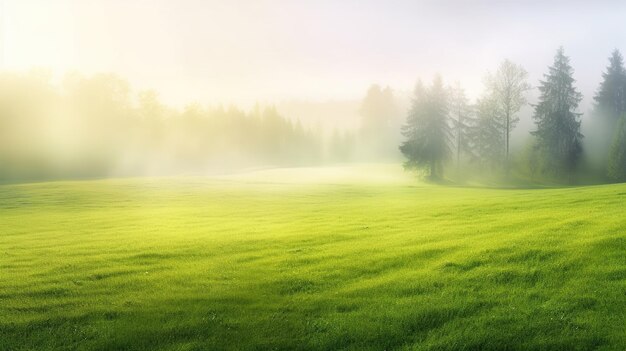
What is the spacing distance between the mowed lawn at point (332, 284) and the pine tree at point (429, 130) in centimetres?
4341

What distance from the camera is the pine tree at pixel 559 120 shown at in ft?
233

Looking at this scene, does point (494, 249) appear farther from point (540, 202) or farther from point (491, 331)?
point (540, 202)

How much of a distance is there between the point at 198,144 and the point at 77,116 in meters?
27.8

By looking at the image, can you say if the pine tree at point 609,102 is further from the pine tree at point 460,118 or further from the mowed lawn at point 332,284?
the mowed lawn at point 332,284

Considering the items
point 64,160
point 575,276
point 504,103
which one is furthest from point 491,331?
point 64,160

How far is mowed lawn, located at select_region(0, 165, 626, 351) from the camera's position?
34.7 ft

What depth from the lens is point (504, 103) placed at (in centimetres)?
7231

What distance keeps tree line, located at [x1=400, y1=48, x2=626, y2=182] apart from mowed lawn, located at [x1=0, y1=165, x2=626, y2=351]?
Answer: 45.3 metres

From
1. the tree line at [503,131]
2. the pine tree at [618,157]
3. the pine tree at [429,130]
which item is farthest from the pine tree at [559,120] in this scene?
the pine tree at [429,130]

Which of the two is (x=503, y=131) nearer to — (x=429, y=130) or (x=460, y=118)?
(x=460, y=118)

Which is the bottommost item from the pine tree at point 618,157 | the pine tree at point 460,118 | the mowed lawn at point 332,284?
the mowed lawn at point 332,284

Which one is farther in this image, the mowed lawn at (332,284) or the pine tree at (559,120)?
the pine tree at (559,120)

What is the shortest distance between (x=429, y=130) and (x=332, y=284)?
2375 inches

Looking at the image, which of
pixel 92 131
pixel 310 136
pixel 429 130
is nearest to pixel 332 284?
pixel 429 130
